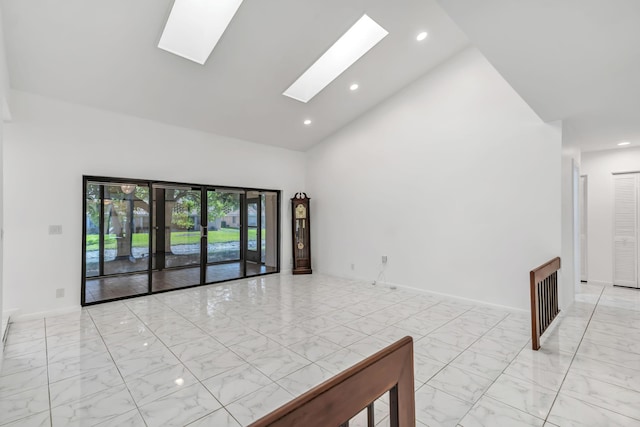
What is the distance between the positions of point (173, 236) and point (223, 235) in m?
1.02

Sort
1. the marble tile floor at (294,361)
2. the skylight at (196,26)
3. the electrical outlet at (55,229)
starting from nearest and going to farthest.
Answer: the marble tile floor at (294,361), the skylight at (196,26), the electrical outlet at (55,229)

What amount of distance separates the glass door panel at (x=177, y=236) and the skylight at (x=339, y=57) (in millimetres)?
2717

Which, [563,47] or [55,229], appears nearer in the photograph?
[563,47]

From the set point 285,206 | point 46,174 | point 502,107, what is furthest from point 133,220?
point 502,107

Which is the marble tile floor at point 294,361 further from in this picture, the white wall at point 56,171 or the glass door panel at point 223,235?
the glass door panel at point 223,235

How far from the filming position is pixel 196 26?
3586 mm

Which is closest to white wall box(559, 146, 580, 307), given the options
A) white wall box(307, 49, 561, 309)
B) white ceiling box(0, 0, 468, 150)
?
white wall box(307, 49, 561, 309)

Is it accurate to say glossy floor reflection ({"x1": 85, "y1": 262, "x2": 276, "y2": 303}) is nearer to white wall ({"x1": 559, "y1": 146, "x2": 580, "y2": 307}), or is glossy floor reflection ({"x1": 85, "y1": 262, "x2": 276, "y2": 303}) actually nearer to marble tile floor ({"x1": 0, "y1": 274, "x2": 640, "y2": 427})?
marble tile floor ({"x1": 0, "y1": 274, "x2": 640, "y2": 427})

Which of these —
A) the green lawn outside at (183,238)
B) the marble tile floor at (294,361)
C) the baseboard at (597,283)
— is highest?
the green lawn outside at (183,238)

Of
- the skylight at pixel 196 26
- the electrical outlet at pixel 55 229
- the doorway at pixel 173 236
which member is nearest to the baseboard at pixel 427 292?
the doorway at pixel 173 236

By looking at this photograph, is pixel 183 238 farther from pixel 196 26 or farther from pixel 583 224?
pixel 583 224

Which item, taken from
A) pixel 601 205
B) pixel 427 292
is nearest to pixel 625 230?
pixel 601 205

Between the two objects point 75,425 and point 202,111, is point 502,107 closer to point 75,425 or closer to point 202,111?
point 202,111

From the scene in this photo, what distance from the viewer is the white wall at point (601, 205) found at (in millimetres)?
5438
